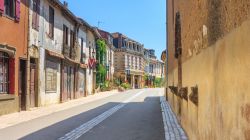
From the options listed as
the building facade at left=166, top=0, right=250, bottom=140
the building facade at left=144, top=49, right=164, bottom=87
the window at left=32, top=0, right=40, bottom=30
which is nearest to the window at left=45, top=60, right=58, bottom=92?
the window at left=32, top=0, right=40, bottom=30

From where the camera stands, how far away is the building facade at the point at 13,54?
627 inches

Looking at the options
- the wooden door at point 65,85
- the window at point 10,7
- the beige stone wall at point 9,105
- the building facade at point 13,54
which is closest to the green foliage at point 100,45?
the wooden door at point 65,85

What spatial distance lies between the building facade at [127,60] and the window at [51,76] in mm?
48290

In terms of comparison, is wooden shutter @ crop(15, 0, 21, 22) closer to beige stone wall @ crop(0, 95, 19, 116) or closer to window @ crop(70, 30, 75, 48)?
beige stone wall @ crop(0, 95, 19, 116)

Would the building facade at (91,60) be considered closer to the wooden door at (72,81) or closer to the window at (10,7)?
the wooden door at (72,81)

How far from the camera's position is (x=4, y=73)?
1633 centimetres

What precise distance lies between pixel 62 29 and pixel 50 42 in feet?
10.9

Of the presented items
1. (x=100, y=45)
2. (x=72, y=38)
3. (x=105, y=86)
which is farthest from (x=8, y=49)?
(x=105, y=86)

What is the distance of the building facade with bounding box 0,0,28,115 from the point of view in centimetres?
1592

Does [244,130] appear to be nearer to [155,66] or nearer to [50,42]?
[50,42]

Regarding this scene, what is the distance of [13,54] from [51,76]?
688 centimetres

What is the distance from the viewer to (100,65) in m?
46.6

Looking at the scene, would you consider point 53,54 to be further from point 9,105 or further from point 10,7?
point 9,105

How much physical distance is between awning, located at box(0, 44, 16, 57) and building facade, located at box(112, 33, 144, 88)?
56251 mm
